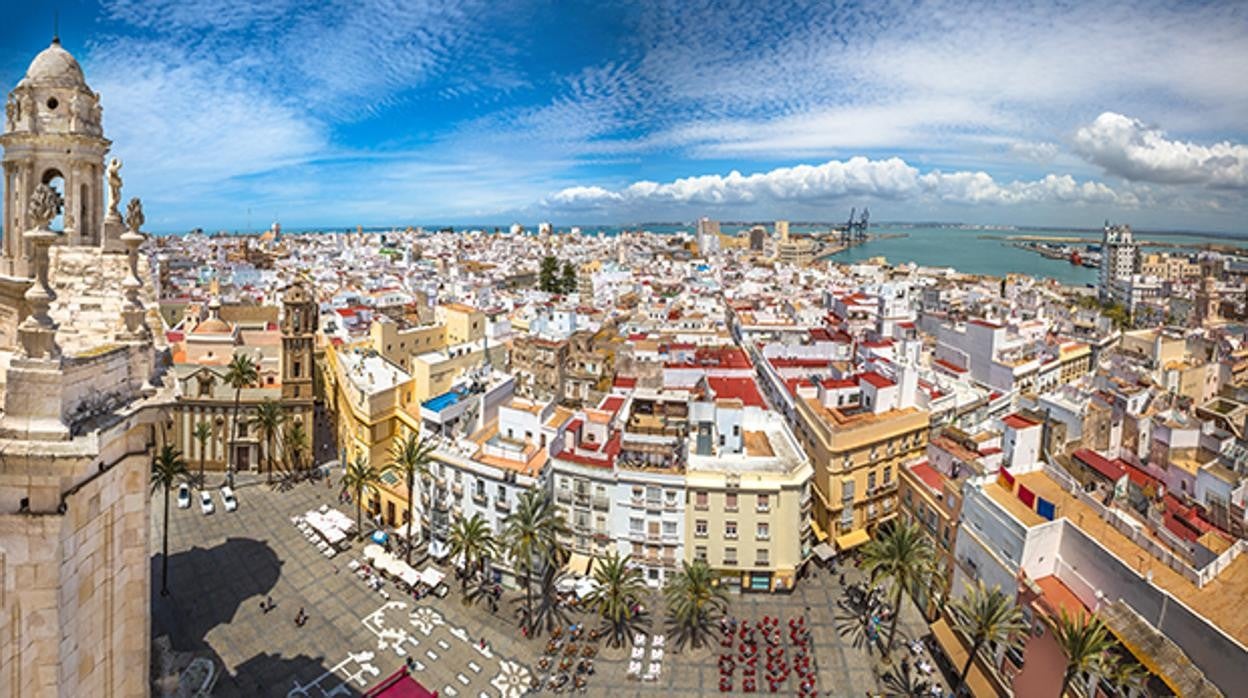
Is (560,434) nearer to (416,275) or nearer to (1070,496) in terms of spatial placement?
(1070,496)

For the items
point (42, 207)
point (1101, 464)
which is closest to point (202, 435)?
point (42, 207)

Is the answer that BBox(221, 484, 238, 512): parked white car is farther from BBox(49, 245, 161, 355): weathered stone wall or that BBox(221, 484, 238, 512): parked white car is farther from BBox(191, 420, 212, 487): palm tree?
BBox(49, 245, 161, 355): weathered stone wall

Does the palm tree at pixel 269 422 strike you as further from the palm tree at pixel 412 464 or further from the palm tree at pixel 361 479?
the palm tree at pixel 412 464

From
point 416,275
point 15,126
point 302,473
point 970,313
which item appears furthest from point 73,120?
point 416,275

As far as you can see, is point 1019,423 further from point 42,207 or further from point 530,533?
point 42,207

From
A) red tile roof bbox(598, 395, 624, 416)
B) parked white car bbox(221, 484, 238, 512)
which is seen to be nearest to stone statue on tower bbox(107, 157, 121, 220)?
red tile roof bbox(598, 395, 624, 416)

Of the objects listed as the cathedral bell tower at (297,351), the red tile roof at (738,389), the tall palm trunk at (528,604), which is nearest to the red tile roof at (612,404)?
the red tile roof at (738,389)
